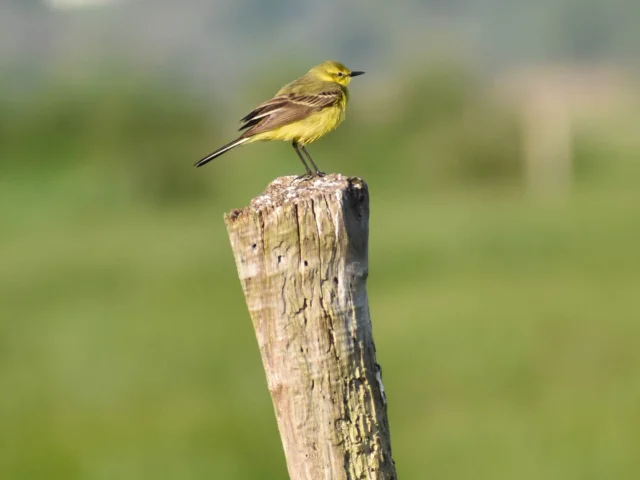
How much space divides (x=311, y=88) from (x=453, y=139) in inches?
1387

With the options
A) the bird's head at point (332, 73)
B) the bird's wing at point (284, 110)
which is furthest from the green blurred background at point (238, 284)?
the bird's wing at point (284, 110)

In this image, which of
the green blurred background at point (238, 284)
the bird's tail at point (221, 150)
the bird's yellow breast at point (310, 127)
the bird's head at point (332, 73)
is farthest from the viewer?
the green blurred background at point (238, 284)

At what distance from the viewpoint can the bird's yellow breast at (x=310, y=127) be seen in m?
7.59

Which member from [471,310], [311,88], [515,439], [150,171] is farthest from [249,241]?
[150,171]

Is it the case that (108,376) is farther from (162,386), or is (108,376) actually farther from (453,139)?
(453,139)

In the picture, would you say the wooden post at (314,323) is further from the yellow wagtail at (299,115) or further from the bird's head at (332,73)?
the bird's head at (332,73)

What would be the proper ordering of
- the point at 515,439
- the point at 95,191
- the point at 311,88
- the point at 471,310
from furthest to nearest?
the point at 95,191, the point at 471,310, the point at 515,439, the point at 311,88

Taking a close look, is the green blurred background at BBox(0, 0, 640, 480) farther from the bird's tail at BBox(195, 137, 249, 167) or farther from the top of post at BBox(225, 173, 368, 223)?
the top of post at BBox(225, 173, 368, 223)

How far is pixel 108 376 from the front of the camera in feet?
64.2

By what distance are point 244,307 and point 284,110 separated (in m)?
16.1

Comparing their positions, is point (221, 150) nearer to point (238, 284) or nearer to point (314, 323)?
point (314, 323)

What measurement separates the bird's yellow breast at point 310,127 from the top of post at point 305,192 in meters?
3.21

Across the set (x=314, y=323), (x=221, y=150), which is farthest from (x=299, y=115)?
(x=314, y=323)

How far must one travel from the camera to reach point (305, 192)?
13.5 ft
